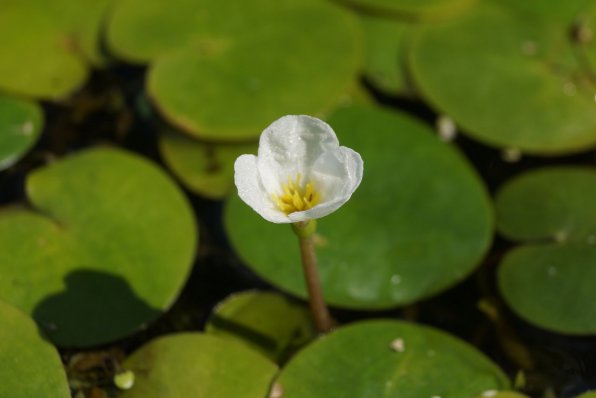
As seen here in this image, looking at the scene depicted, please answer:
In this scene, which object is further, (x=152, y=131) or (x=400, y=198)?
(x=152, y=131)

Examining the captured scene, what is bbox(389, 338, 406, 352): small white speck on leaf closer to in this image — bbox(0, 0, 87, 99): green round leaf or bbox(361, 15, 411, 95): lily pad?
bbox(361, 15, 411, 95): lily pad

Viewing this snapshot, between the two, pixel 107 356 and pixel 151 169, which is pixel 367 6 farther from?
pixel 107 356

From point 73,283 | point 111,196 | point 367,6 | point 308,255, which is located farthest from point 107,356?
point 367,6

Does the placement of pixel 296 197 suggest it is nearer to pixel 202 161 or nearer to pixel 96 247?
pixel 96 247

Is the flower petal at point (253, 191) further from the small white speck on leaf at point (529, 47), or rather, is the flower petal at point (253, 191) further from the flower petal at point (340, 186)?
the small white speck on leaf at point (529, 47)

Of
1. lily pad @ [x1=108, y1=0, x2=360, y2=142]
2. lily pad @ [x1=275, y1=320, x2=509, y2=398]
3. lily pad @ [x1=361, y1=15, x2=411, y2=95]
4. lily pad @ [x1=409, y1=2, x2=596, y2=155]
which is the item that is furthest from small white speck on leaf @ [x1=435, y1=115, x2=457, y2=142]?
lily pad @ [x1=275, y1=320, x2=509, y2=398]

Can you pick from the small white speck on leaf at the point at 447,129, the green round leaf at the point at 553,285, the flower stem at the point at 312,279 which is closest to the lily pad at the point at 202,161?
the flower stem at the point at 312,279
